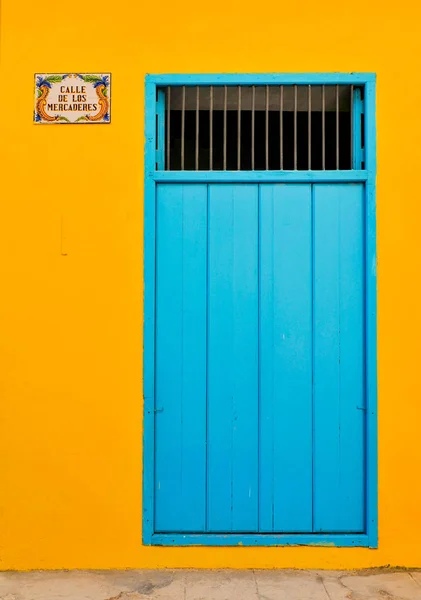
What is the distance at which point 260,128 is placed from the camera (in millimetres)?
3617

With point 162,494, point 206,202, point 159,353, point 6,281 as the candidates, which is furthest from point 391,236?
point 6,281

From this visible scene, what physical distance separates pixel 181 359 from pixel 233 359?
306 mm

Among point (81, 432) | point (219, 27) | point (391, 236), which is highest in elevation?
point (219, 27)

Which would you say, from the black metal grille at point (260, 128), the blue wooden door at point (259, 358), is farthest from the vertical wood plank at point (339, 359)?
the black metal grille at point (260, 128)

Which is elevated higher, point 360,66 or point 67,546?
point 360,66

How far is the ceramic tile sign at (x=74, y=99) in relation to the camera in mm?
3531

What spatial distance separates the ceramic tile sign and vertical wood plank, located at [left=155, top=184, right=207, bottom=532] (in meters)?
0.60

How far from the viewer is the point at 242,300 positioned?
139 inches

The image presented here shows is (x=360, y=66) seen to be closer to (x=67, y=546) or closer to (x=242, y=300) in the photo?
(x=242, y=300)

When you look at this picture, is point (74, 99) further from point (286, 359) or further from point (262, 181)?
point (286, 359)

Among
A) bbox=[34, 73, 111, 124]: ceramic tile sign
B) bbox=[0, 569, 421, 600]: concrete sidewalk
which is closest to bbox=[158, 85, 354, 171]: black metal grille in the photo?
bbox=[34, 73, 111, 124]: ceramic tile sign

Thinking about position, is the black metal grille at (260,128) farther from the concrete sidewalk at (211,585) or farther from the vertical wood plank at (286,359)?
the concrete sidewalk at (211,585)

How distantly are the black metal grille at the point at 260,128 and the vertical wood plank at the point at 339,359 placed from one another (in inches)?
11.0

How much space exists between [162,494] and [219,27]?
2767mm
